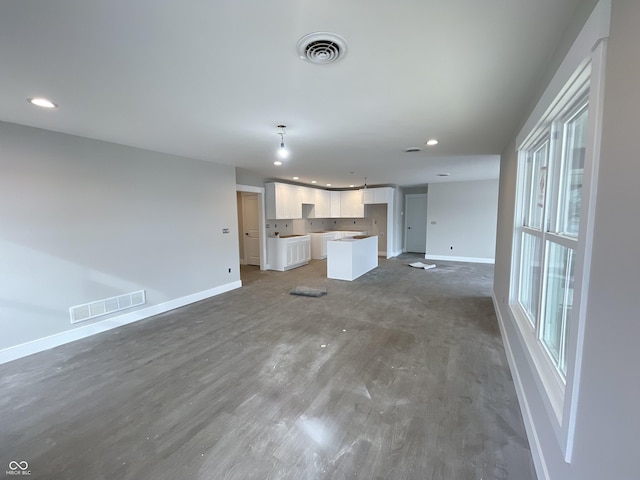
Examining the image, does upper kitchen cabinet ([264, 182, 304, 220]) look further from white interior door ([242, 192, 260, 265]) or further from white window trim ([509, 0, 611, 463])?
white window trim ([509, 0, 611, 463])

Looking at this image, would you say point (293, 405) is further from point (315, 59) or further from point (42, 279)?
point (42, 279)

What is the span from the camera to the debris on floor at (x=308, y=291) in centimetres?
486

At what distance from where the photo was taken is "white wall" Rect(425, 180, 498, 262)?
7484mm

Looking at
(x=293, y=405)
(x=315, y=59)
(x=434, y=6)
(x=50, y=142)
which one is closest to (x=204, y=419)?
(x=293, y=405)

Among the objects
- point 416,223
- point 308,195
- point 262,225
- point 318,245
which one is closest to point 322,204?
point 308,195

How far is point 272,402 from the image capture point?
211 cm

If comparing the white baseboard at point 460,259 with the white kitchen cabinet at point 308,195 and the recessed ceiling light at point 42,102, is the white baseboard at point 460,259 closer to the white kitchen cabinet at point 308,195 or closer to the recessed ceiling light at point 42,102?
the white kitchen cabinet at point 308,195

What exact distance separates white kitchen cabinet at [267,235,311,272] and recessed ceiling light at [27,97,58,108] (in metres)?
4.94

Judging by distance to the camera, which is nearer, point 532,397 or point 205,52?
point 205,52

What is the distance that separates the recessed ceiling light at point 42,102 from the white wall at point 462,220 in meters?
8.05

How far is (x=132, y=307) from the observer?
148 inches

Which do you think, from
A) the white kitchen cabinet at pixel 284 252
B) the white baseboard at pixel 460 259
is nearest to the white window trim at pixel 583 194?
the white kitchen cabinet at pixel 284 252

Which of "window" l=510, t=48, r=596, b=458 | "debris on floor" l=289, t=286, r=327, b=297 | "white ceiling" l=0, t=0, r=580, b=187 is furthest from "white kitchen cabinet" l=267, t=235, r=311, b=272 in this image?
"window" l=510, t=48, r=596, b=458

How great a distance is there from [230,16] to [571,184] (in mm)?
2060
